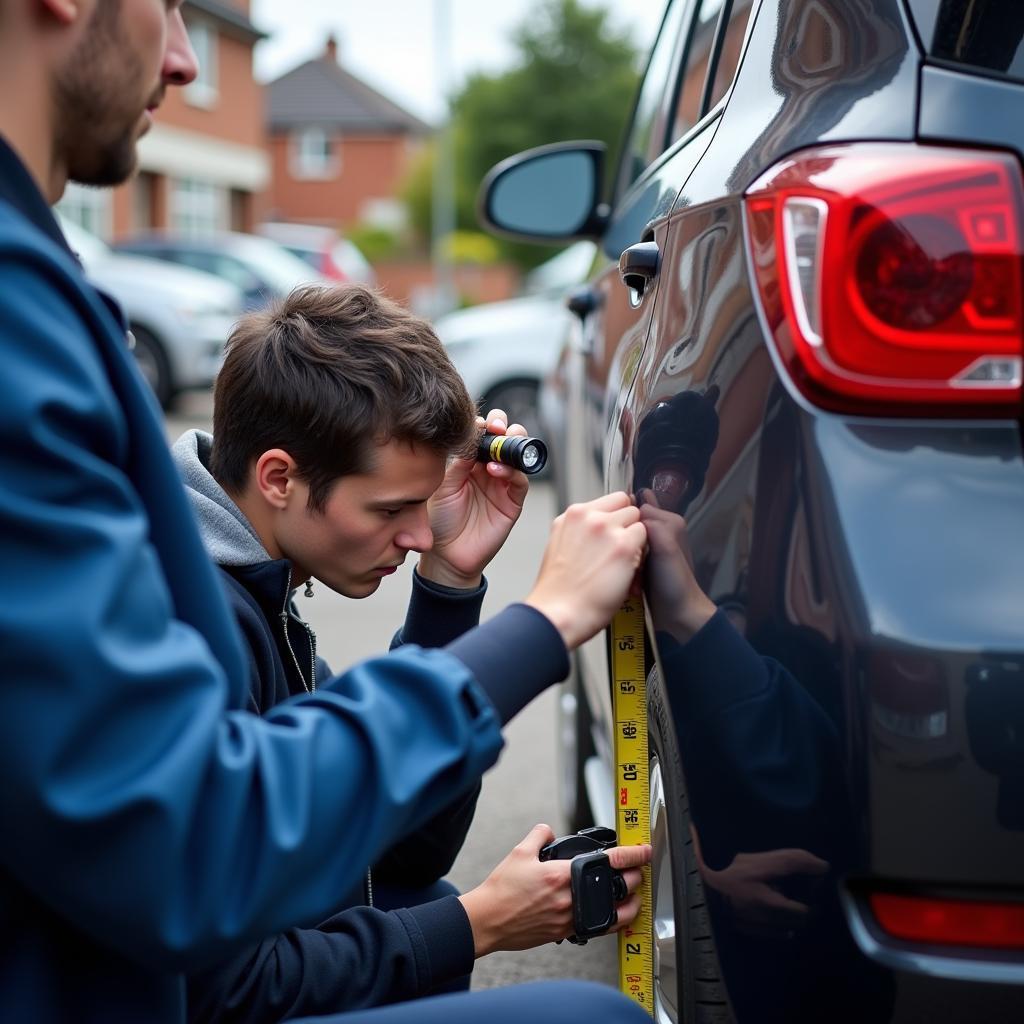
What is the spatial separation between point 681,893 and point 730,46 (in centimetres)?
122

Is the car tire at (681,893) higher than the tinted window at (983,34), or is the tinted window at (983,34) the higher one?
the tinted window at (983,34)

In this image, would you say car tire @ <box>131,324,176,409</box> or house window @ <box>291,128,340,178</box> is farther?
house window @ <box>291,128,340,178</box>

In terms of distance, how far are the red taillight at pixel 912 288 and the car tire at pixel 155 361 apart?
1278 cm

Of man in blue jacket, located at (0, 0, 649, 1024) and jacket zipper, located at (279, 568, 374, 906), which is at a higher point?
man in blue jacket, located at (0, 0, 649, 1024)

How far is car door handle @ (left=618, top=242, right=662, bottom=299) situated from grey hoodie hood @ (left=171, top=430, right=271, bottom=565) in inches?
25.4

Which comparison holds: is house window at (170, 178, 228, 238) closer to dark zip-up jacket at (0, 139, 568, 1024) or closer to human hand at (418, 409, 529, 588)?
human hand at (418, 409, 529, 588)

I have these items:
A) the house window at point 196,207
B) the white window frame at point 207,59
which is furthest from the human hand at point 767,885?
the white window frame at point 207,59

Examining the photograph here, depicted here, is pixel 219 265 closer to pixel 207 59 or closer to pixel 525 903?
pixel 525 903

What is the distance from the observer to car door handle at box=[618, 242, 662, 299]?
2061 mm

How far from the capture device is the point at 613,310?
9.00 feet

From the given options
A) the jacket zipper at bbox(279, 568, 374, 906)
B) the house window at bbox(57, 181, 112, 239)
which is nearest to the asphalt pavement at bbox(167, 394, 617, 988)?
the jacket zipper at bbox(279, 568, 374, 906)

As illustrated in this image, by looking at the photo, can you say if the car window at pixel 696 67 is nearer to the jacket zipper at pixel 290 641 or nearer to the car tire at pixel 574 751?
the jacket zipper at pixel 290 641

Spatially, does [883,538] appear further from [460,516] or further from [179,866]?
[460,516]

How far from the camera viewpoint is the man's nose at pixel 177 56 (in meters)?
1.49
